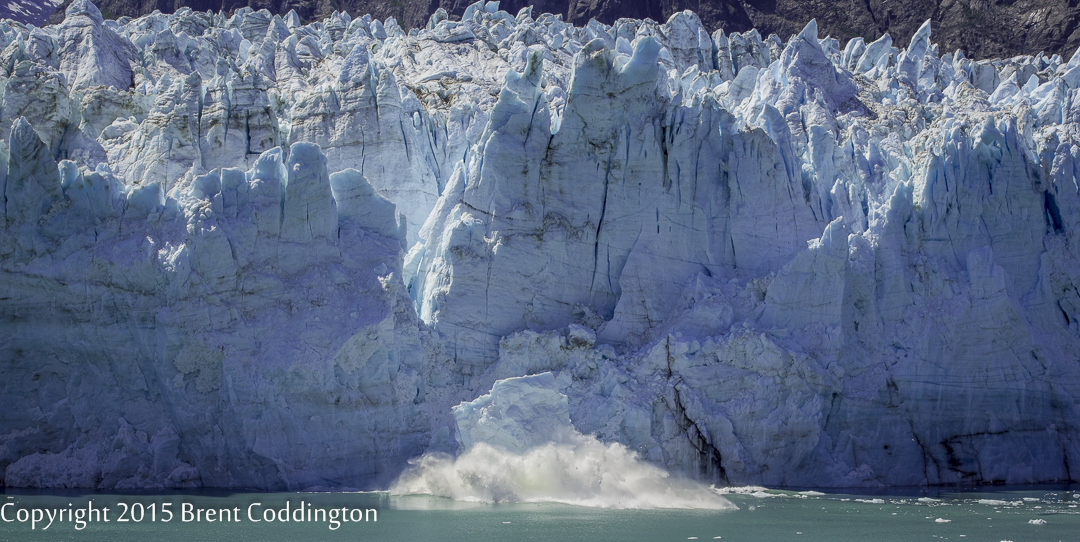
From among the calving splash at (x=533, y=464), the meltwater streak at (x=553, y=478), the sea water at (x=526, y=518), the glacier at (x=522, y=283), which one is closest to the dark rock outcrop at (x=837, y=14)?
the glacier at (x=522, y=283)

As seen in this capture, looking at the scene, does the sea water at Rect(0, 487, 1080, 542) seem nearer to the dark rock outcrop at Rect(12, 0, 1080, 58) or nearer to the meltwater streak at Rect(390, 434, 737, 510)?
the meltwater streak at Rect(390, 434, 737, 510)

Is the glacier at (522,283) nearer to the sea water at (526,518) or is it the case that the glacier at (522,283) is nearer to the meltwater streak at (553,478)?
the meltwater streak at (553,478)

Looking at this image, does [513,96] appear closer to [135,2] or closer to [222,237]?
[222,237]

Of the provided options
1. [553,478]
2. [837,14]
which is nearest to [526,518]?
[553,478]

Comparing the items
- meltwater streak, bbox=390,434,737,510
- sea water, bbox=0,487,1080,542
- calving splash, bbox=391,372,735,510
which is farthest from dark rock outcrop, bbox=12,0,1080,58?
meltwater streak, bbox=390,434,737,510

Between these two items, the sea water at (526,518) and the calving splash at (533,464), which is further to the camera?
the calving splash at (533,464)

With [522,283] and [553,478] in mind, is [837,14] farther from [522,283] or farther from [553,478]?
[553,478]
